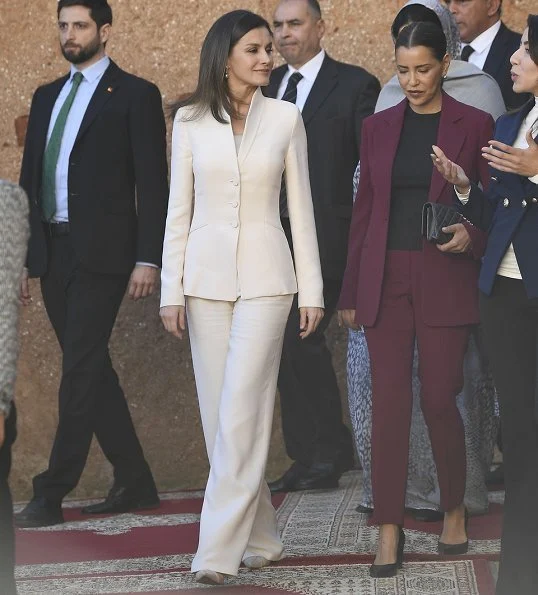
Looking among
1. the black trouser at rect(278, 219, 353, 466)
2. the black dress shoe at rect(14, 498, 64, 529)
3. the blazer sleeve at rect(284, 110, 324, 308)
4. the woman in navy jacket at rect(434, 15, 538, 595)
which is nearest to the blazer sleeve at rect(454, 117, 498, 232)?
the woman in navy jacket at rect(434, 15, 538, 595)

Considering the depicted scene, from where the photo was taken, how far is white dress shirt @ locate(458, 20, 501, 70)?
6625mm

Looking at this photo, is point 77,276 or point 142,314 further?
point 142,314

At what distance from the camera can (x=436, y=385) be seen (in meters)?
5.10

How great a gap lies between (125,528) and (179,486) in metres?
1.43

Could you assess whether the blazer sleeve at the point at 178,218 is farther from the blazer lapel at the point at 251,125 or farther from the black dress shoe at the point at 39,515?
the black dress shoe at the point at 39,515

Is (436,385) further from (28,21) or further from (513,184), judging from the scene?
(28,21)

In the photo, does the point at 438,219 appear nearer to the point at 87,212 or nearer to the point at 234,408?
the point at 234,408

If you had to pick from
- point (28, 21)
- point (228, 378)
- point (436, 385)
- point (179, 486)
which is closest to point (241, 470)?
point (228, 378)

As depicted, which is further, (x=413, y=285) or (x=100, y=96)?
(x=100, y=96)

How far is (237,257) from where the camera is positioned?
16.6 ft

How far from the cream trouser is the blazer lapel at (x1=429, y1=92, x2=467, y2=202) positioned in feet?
2.12

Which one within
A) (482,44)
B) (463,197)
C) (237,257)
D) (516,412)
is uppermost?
(482,44)

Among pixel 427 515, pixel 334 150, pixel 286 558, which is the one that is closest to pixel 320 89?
pixel 334 150

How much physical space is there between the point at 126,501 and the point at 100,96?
181cm
